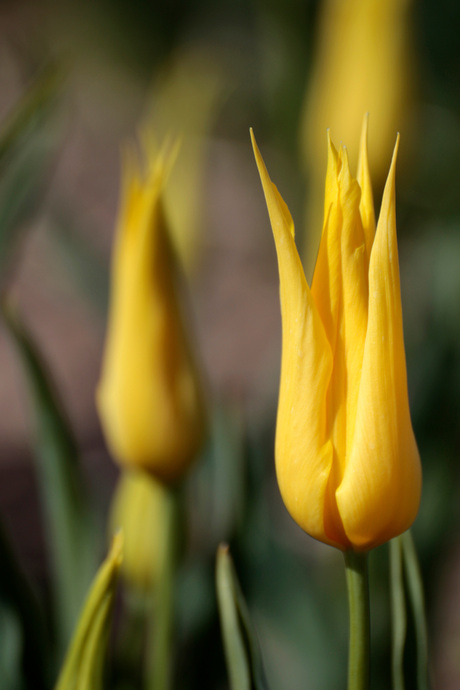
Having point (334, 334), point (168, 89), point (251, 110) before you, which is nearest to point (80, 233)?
point (168, 89)

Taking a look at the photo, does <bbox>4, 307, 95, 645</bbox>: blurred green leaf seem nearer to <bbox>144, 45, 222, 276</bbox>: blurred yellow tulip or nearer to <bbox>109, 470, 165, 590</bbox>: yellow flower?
<bbox>109, 470, 165, 590</bbox>: yellow flower

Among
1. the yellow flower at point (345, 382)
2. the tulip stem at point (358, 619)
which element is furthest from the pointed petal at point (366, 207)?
the tulip stem at point (358, 619)

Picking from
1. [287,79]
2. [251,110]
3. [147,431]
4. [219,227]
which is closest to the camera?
[147,431]

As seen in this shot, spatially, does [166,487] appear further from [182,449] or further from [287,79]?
[287,79]

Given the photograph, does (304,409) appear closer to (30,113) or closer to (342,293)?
(342,293)

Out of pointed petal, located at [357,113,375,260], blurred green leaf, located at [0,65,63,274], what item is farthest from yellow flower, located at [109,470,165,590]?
pointed petal, located at [357,113,375,260]

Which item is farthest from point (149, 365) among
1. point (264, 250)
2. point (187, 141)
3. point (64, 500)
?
point (264, 250)
